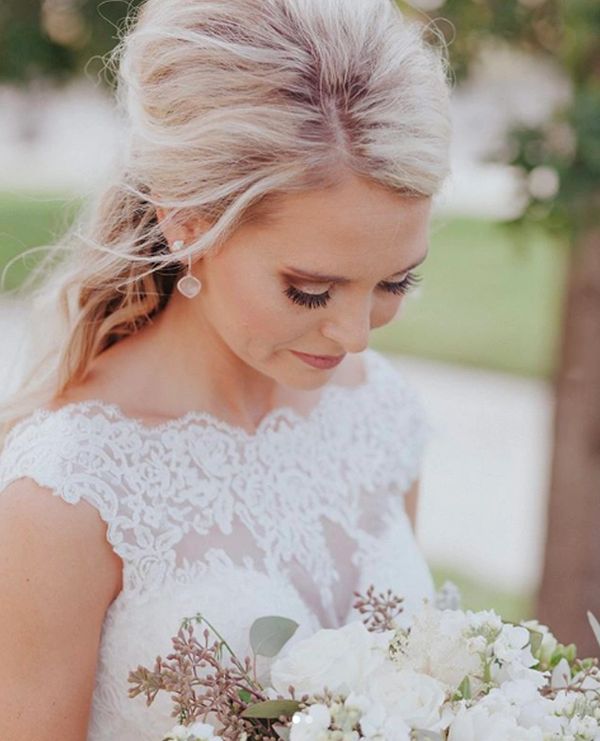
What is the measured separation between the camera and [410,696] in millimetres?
1707

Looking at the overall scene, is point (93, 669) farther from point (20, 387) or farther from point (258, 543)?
point (20, 387)

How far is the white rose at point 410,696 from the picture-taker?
1679 mm

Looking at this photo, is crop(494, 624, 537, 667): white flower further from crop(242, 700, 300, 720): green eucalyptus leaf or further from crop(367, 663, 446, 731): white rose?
crop(242, 700, 300, 720): green eucalyptus leaf

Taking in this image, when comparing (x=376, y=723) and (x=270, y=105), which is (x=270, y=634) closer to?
(x=376, y=723)

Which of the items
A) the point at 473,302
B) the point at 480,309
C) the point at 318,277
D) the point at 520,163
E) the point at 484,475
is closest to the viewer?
the point at 318,277

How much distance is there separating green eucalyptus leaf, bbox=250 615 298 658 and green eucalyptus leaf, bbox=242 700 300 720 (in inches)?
10.7

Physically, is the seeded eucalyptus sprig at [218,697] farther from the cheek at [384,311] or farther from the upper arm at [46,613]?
the cheek at [384,311]

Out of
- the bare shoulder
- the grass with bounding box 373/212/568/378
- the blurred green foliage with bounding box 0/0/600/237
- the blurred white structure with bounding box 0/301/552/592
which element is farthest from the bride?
the grass with bounding box 373/212/568/378

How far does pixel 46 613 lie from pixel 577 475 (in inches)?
98.3

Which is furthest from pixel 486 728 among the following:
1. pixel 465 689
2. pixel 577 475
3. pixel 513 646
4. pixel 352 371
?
pixel 577 475

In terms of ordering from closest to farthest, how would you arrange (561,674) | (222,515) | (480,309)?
(561,674) → (222,515) → (480,309)

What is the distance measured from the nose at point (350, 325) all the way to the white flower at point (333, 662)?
1.77 feet

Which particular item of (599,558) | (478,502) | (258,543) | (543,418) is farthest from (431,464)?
(258,543)

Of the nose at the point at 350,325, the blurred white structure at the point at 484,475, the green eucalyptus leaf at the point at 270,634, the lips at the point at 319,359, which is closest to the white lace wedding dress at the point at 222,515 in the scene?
the green eucalyptus leaf at the point at 270,634
